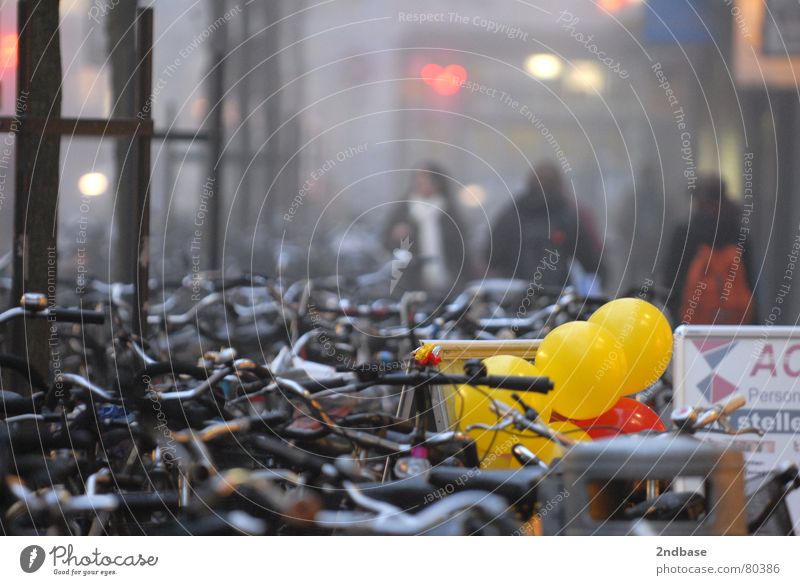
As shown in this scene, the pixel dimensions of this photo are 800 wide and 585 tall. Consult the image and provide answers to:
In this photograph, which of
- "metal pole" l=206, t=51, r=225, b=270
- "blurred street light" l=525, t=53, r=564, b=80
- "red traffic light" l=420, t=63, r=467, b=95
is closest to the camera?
"metal pole" l=206, t=51, r=225, b=270

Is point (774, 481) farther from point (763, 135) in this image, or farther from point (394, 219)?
point (394, 219)

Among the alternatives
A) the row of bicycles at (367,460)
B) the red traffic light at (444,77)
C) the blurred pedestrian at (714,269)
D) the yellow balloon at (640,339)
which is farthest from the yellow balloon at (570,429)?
the red traffic light at (444,77)

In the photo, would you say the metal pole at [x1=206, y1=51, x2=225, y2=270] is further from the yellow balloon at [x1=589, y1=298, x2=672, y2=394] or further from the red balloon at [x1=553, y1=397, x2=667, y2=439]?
the red balloon at [x1=553, y1=397, x2=667, y2=439]

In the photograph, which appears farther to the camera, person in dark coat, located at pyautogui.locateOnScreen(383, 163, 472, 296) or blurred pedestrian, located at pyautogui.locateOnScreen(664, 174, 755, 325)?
person in dark coat, located at pyautogui.locateOnScreen(383, 163, 472, 296)

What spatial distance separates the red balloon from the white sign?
0.14 m

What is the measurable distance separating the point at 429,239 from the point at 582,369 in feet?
25.0

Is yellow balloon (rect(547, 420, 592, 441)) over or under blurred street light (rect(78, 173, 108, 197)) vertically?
under

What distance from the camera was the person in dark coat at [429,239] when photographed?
10711 millimetres

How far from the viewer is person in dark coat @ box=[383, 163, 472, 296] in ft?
35.1

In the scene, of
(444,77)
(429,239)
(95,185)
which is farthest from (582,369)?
A: (444,77)

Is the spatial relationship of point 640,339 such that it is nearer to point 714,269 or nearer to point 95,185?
point 714,269

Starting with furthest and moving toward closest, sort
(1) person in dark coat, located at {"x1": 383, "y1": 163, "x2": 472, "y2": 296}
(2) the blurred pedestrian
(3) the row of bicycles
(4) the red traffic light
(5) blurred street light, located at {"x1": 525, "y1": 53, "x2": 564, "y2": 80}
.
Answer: (4) the red traffic light, (5) blurred street light, located at {"x1": 525, "y1": 53, "x2": 564, "y2": 80}, (1) person in dark coat, located at {"x1": 383, "y1": 163, "x2": 472, "y2": 296}, (2) the blurred pedestrian, (3) the row of bicycles

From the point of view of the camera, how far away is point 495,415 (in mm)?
3719

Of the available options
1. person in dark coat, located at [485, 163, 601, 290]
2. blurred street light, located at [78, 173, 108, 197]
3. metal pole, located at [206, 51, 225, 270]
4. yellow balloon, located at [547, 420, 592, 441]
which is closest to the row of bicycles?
yellow balloon, located at [547, 420, 592, 441]
